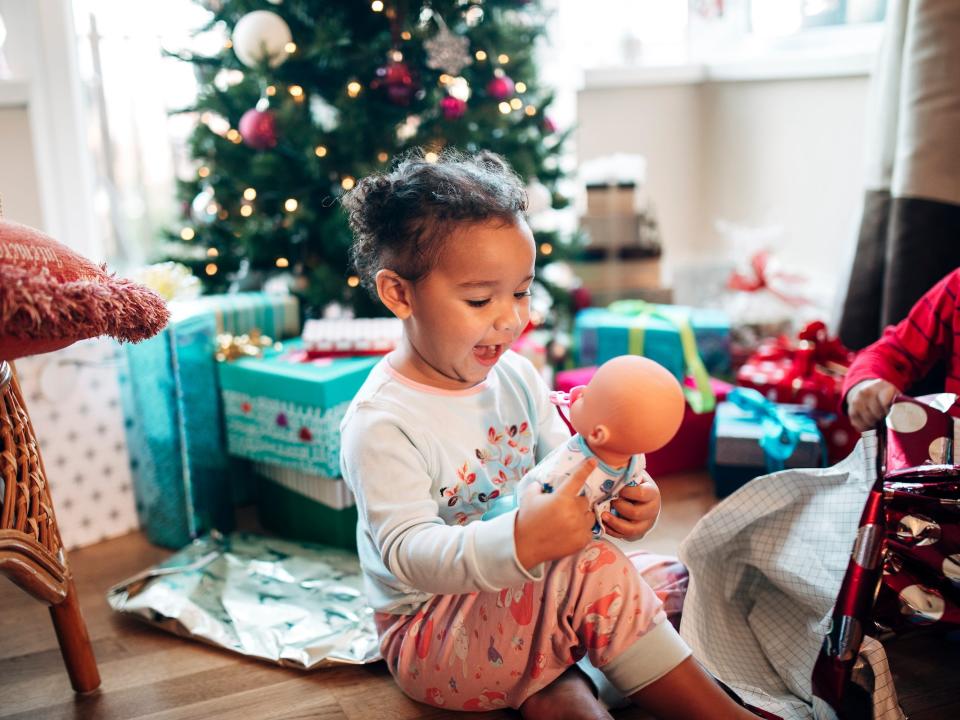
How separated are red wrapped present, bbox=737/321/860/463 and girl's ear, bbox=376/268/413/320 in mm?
1038

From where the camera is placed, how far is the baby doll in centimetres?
93

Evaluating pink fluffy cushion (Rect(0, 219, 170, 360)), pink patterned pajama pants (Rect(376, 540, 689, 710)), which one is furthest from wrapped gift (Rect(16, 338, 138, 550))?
pink patterned pajama pants (Rect(376, 540, 689, 710))

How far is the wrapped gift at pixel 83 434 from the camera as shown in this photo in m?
1.72

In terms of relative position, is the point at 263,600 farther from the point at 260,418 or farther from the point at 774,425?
the point at 774,425

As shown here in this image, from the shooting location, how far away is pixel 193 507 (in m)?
1.78

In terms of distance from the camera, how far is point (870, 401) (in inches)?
54.7

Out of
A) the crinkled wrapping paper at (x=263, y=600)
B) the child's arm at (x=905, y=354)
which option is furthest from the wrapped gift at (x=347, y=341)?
the child's arm at (x=905, y=354)

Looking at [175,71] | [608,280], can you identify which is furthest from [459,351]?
[175,71]

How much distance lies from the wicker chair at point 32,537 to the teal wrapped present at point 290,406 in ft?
1.61

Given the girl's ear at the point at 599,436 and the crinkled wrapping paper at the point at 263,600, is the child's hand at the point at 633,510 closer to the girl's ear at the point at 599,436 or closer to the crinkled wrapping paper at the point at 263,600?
the girl's ear at the point at 599,436

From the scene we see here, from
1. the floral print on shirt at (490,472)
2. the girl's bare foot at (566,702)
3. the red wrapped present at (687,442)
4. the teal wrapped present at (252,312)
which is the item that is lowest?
the girl's bare foot at (566,702)

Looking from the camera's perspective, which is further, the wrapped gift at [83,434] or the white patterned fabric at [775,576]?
the wrapped gift at [83,434]

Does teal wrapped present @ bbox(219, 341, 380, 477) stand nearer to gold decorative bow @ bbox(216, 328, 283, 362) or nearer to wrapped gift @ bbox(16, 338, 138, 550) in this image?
gold decorative bow @ bbox(216, 328, 283, 362)

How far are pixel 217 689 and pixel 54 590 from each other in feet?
0.92
